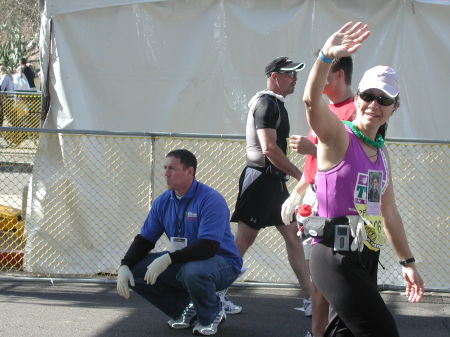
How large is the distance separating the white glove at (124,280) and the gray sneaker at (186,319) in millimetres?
471

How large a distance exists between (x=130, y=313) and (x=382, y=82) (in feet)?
10.6

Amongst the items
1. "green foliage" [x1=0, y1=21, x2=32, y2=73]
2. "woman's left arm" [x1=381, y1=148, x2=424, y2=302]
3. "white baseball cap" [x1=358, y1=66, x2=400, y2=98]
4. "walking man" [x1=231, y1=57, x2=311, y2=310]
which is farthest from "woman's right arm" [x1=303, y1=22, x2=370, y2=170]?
"green foliage" [x1=0, y1=21, x2=32, y2=73]

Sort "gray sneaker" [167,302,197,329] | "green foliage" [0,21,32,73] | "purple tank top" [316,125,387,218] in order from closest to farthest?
"purple tank top" [316,125,387,218], "gray sneaker" [167,302,197,329], "green foliage" [0,21,32,73]

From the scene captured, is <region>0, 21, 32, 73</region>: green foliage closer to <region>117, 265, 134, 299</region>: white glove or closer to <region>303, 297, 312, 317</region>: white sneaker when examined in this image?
<region>303, 297, 312, 317</region>: white sneaker

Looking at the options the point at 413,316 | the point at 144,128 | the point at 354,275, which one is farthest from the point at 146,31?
the point at 354,275

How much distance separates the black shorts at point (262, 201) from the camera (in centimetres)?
552

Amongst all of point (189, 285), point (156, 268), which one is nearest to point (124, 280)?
point (156, 268)

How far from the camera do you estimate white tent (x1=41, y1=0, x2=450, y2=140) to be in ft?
21.8

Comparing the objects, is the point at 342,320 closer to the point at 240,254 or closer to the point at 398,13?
the point at 240,254

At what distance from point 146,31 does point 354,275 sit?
419cm

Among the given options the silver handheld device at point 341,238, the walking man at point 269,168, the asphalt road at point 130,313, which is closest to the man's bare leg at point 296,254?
the walking man at point 269,168

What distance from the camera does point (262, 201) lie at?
217 inches

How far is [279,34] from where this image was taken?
6711mm

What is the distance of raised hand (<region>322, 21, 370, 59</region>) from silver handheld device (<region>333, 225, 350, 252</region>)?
31.0 inches
